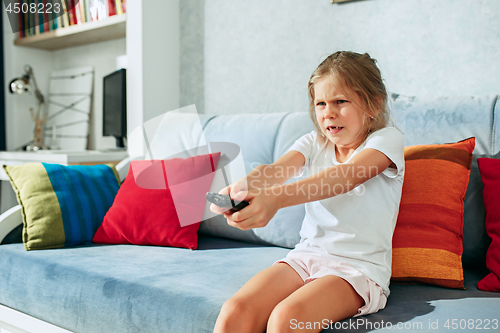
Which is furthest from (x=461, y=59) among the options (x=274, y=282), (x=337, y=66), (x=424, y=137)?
(x=274, y=282)

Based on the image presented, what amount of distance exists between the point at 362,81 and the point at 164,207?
0.75 m

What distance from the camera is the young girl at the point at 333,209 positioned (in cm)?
78

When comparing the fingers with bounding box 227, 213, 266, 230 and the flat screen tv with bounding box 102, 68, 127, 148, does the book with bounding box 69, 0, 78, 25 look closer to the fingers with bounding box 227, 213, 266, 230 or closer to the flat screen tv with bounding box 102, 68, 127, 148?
the flat screen tv with bounding box 102, 68, 127, 148

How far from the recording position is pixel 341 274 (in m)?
0.86

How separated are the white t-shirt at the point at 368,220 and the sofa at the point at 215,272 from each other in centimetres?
11

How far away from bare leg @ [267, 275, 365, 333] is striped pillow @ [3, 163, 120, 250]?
33.6 inches

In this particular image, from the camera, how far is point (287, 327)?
28.5 inches

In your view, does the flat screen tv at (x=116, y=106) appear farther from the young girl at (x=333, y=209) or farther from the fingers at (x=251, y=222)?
the fingers at (x=251, y=222)

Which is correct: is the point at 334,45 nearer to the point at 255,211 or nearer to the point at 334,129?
the point at 334,129

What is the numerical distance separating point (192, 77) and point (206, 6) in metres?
0.38

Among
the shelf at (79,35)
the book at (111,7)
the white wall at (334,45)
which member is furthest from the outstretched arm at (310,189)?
the book at (111,7)

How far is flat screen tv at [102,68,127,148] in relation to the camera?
2195mm

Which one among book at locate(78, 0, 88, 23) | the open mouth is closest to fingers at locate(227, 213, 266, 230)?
the open mouth

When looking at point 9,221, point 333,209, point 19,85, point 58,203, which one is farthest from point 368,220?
point 19,85
